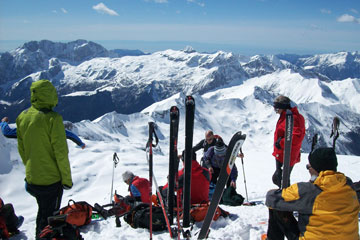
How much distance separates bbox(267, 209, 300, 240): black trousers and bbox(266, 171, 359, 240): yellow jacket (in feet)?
0.94

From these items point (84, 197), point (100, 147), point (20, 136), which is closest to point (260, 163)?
point (84, 197)

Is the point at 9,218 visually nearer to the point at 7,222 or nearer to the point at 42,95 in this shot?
the point at 7,222

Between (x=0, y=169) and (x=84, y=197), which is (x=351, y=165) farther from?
(x=0, y=169)

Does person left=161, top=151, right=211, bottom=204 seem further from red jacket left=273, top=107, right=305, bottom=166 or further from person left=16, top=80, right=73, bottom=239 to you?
person left=16, top=80, right=73, bottom=239

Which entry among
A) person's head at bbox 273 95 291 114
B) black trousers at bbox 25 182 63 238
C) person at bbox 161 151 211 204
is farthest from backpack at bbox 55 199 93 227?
person's head at bbox 273 95 291 114

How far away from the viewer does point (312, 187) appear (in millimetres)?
3346

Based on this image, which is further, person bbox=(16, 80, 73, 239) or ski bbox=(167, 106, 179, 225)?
ski bbox=(167, 106, 179, 225)

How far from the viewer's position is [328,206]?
3275mm

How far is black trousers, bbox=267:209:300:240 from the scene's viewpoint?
3.76m

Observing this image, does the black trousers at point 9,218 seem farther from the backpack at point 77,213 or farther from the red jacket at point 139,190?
the red jacket at point 139,190

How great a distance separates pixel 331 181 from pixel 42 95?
4.40 m

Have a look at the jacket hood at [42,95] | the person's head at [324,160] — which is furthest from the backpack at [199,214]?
the jacket hood at [42,95]

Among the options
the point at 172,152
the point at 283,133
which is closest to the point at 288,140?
the point at 283,133

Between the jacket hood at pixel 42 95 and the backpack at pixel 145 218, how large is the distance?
2801 millimetres
